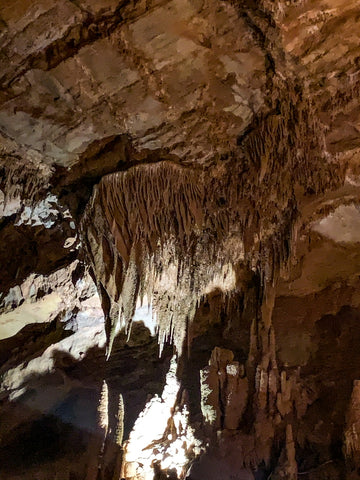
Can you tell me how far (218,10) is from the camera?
7.66 feet

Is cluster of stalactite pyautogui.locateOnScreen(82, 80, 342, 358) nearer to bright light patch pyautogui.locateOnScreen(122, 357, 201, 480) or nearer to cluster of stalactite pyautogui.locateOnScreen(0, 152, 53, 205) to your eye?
cluster of stalactite pyautogui.locateOnScreen(0, 152, 53, 205)

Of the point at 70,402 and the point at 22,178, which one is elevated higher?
the point at 22,178

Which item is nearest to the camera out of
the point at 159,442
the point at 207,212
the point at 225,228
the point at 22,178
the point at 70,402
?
the point at 22,178

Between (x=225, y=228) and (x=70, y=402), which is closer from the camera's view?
(x=225, y=228)

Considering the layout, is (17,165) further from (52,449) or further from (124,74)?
(52,449)

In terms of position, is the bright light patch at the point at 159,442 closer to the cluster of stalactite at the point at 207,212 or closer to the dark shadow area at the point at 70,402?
the dark shadow area at the point at 70,402

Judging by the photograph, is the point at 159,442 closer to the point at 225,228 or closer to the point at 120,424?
the point at 120,424

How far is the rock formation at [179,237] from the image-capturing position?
258cm

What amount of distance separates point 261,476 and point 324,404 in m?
1.33

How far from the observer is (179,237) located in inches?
163

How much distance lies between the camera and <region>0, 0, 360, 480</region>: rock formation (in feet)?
8.46

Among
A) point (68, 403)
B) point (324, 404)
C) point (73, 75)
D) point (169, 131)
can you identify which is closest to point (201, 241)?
point (169, 131)

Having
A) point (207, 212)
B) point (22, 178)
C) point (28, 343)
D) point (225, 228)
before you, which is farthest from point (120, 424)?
point (22, 178)

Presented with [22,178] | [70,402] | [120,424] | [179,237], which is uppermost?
[22,178]
